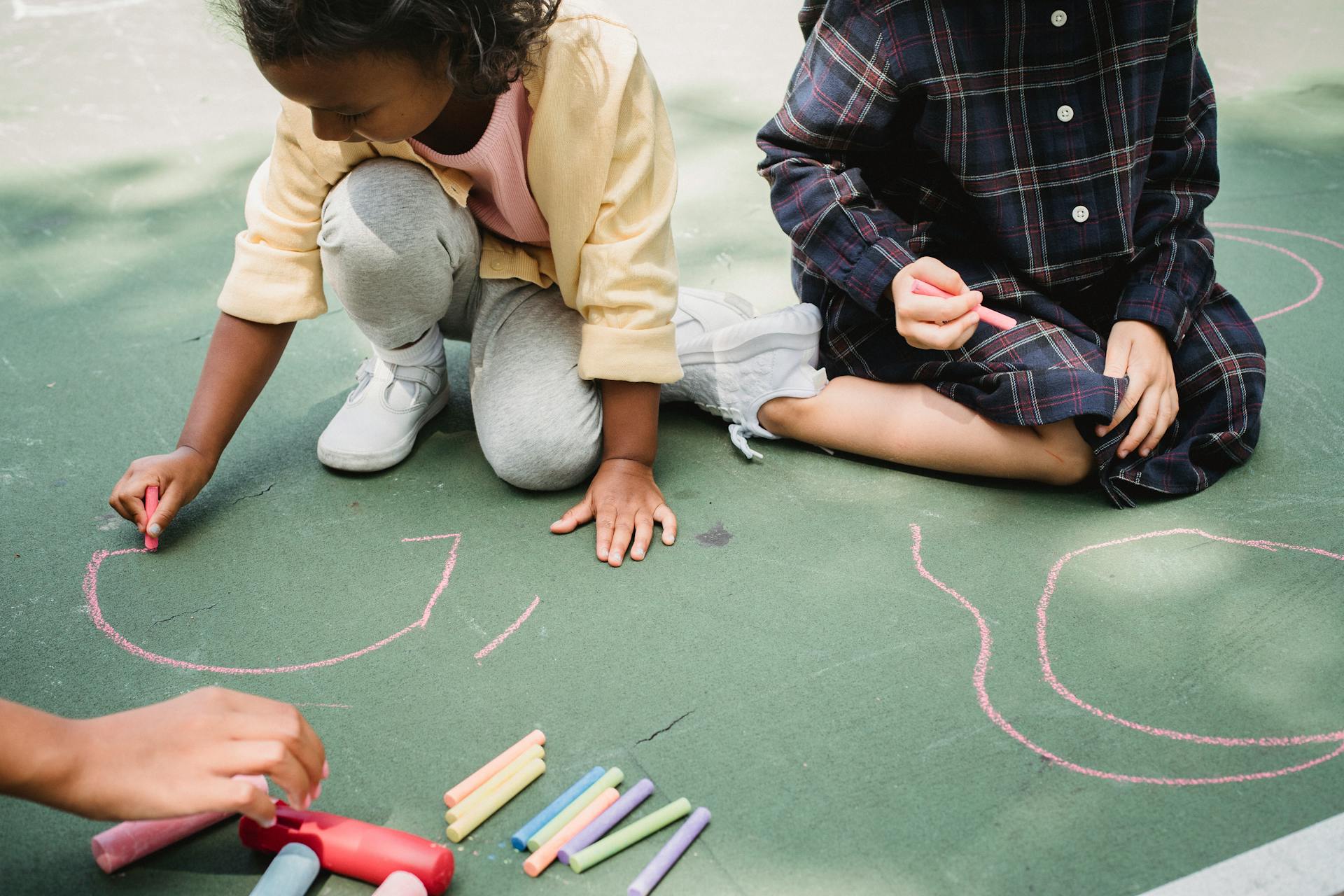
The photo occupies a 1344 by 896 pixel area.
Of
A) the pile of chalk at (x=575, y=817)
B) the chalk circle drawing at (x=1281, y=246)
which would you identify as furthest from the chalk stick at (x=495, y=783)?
the chalk circle drawing at (x=1281, y=246)

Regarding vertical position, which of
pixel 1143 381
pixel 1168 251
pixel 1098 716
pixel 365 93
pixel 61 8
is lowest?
pixel 61 8

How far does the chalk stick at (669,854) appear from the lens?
910 mm

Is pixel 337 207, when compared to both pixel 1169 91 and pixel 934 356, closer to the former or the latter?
pixel 934 356

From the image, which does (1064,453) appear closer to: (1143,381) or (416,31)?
(1143,381)

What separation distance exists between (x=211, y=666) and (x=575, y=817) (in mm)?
434

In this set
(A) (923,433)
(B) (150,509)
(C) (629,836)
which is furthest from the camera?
(A) (923,433)

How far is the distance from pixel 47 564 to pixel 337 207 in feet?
1.70

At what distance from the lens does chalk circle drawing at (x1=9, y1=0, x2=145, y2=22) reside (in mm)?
3518

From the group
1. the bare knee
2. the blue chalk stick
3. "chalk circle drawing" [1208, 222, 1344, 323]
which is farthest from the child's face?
"chalk circle drawing" [1208, 222, 1344, 323]

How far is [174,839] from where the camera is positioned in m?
0.96

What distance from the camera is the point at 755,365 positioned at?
1507 mm

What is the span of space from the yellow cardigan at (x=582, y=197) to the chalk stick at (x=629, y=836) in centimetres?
54

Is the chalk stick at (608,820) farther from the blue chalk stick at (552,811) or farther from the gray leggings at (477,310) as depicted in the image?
the gray leggings at (477,310)

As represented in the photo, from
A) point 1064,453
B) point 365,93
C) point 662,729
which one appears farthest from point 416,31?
point 1064,453
